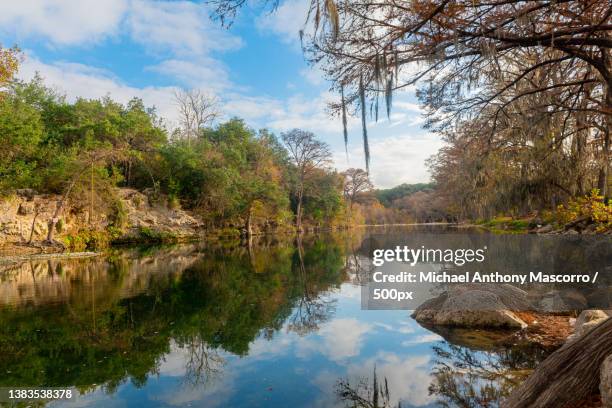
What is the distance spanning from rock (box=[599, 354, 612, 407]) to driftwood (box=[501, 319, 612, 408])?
0.39 ft

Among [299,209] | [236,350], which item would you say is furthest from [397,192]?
[236,350]

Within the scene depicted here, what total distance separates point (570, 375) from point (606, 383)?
297 millimetres

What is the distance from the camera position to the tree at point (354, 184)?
60.4m

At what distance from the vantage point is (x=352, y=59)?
5.33 m

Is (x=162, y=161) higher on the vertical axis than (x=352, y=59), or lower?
higher

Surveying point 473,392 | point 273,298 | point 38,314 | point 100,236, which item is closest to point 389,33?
point 473,392

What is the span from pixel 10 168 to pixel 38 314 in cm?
1471

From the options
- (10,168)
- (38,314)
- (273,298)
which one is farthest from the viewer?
(10,168)

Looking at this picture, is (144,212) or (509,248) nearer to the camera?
(509,248)

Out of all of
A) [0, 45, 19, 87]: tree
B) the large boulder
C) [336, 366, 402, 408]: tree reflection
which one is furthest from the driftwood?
[0, 45, 19, 87]: tree

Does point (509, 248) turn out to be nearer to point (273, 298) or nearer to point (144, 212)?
point (273, 298)

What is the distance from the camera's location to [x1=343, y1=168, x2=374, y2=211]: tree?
6038 cm

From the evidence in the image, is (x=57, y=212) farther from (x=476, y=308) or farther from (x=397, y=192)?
(x=397, y=192)

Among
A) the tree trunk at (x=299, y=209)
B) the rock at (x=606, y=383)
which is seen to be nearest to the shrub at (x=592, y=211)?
the rock at (x=606, y=383)
